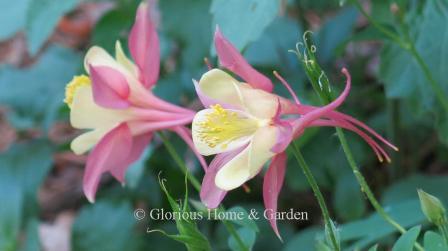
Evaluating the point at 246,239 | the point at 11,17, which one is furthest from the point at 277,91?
the point at 246,239

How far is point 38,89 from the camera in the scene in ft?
6.16

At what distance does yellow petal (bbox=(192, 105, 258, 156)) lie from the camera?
828mm

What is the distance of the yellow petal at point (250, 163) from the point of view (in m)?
0.79

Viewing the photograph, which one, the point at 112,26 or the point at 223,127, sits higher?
the point at 223,127

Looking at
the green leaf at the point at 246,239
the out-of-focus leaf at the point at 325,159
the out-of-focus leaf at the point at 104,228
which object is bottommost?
the out-of-focus leaf at the point at 104,228

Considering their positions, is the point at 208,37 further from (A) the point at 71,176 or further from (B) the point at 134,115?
(A) the point at 71,176

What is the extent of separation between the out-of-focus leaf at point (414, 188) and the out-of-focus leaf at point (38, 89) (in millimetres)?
694

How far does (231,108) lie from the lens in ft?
2.74

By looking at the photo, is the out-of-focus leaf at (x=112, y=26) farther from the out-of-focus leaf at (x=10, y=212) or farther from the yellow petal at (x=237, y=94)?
the yellow petal at (x=237, y=94)

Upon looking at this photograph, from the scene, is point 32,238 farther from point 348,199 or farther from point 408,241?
point 408,241

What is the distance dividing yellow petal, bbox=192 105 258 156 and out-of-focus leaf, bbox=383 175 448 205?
0.76m

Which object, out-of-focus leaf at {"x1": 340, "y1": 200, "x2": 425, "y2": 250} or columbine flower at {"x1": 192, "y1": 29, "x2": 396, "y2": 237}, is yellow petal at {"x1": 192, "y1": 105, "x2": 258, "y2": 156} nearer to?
columbine flower at {"x1": 192, "y1": 29, "x2": 396, "y2": 237}

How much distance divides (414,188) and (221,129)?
2.69 ft

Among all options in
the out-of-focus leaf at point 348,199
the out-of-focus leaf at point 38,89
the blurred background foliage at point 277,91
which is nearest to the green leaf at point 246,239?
the blurred background foliage at point 277,91
